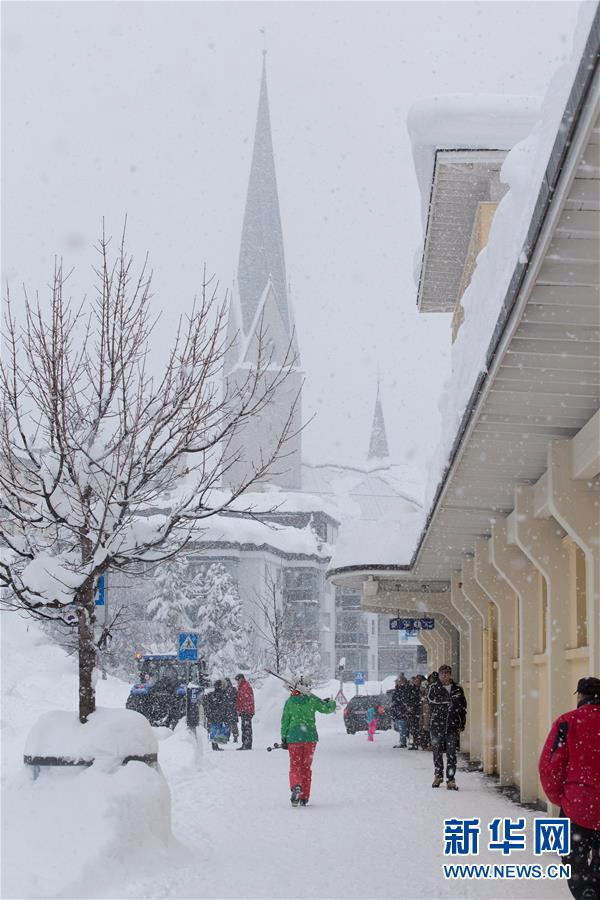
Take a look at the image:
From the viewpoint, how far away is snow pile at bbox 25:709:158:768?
906cm

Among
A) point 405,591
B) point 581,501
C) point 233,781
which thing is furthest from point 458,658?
point 581,501

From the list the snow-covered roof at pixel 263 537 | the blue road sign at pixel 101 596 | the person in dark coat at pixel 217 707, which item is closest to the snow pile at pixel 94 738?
the blue road sign at pixel 101 596

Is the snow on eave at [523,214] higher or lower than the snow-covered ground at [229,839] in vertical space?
higher

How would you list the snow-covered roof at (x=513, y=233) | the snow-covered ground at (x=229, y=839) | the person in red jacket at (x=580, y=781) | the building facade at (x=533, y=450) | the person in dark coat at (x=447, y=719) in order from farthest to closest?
the person in dark coat at (x=447, y=719), the snow-covered ground at (x=229, y=839), the person in red jacket at (x=580, y=781), the building facade at (x=533, y=450), the snow-covered roof at (x=513, y=233)

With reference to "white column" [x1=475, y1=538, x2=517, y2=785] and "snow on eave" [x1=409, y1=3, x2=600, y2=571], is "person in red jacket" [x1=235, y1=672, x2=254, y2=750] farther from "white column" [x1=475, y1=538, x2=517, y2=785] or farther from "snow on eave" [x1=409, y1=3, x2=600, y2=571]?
"snow on eave" [x1=409, y1=3, x2=600, y2=571]

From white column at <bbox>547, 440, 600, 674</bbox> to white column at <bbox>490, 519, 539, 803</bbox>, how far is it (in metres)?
3.98

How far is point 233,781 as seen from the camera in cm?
1720

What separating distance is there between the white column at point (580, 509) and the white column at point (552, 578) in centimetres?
205

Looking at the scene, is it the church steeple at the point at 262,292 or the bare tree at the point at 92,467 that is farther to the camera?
the church steeple at the point at 262,292

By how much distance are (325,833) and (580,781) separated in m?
5.65

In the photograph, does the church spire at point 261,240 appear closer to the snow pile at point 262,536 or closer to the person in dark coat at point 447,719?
the snow pile at point 262,536

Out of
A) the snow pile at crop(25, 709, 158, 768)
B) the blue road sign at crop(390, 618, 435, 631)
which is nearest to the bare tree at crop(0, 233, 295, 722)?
the snow pile at crop(25, 709, 158, 768)

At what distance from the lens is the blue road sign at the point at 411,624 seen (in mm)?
26675

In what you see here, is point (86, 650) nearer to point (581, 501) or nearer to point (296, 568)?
point (581, 501)
